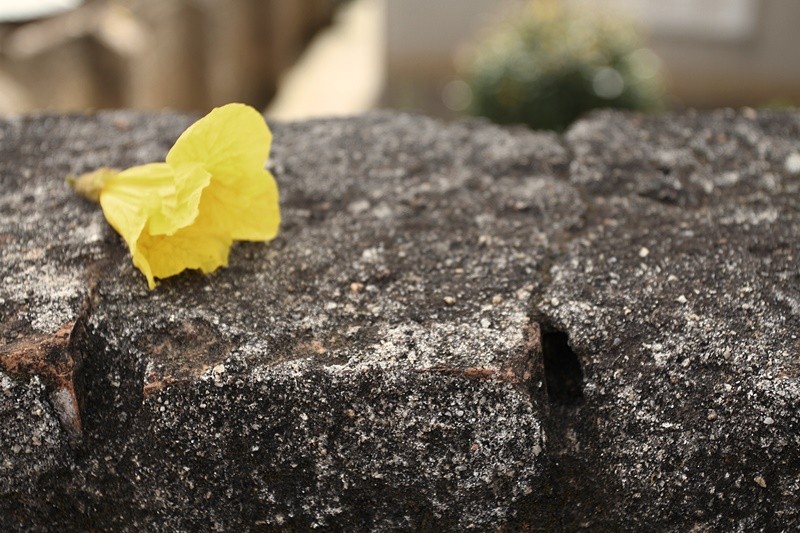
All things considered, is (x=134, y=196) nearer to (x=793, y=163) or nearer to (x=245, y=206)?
(x=245, y=206)

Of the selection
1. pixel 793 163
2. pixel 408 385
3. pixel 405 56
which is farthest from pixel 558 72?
pixel 408 385

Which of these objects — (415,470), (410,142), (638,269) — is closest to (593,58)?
(410,142)

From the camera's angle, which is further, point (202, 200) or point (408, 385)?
point (202, 200)

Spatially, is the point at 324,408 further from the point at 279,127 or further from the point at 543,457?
the point at 279,127

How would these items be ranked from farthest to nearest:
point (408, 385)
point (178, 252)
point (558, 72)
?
1. point (558, 72)
2. point (178, 252)
3. point (408, 385)

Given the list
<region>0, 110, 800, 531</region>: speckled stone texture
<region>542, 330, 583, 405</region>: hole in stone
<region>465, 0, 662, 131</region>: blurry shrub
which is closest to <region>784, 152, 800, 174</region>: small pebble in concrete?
<region>0, 110, 800, 531</region>: speckled stone texture

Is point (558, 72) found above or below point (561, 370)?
below

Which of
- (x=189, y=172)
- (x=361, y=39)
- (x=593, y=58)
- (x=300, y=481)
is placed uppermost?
(x=189, y=172)
